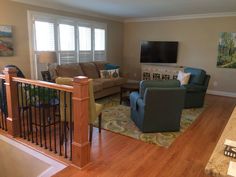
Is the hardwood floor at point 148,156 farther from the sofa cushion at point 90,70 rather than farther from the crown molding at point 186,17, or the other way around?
the crown molding at point 186,17

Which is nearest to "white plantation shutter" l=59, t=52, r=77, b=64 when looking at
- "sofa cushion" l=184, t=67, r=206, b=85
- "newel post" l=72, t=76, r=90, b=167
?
"sofa cushion" l=184, t=67, r=206, b=85

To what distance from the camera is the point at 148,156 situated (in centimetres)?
288

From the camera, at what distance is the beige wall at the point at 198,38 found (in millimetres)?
6293

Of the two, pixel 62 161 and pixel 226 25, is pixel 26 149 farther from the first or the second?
pixel 226 25

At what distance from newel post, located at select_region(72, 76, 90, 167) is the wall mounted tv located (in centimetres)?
527

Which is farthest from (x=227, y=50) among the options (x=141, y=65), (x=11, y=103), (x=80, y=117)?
(x=11, y=103)

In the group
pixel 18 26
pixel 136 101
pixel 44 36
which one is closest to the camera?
pixel 136 101

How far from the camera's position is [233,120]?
149 cm

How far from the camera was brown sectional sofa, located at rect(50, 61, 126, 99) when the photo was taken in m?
5.32

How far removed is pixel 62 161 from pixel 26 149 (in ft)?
2.17

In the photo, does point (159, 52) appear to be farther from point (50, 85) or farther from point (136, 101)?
point (50, 85)

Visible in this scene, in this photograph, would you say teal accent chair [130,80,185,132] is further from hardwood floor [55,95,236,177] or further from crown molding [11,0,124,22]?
crown molding [11,0,124,22]

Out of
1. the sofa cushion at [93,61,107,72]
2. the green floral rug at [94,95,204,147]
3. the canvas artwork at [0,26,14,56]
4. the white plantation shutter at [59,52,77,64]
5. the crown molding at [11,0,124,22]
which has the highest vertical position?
the crown molding at [11,0,124,22]

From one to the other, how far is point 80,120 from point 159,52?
17.8ft
